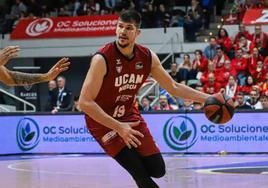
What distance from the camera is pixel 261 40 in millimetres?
21672

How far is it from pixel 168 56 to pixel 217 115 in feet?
54.1

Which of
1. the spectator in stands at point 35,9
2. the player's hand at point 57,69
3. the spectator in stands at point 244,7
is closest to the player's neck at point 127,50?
the player's hand at point 57,69

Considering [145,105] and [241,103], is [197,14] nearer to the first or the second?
[145,105]

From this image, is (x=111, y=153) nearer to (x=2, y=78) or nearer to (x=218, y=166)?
(x=2, y=78)

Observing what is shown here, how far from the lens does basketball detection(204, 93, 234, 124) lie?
7.66 meters

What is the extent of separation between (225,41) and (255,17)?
1.34 m

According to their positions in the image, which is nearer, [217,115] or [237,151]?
[217,115]

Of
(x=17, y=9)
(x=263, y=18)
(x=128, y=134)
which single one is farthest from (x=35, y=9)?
(x=128, y=134)

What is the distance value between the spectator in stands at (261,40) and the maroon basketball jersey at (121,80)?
1425 cm

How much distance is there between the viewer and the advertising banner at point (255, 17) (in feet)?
74.0

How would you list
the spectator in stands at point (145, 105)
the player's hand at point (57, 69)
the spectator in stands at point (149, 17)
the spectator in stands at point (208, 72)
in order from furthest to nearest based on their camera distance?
the spectator in stands at point (149, 17), the spectator in stands at point (208, 72), the spectator in stands at point (145, 105), the player's hand at point (57, 69)

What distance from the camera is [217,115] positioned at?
25.2 ft

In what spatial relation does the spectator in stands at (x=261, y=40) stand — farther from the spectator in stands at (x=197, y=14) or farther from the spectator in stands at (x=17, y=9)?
the spectator in stands at (x=17, y=9)

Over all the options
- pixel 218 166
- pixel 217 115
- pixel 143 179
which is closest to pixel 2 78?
pixel 143 179
